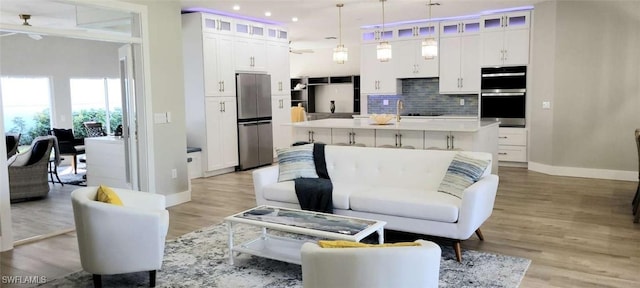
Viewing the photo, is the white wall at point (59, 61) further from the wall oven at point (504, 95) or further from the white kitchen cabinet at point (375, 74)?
the wall oven at point (504, 95)

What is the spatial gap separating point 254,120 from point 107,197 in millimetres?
5226

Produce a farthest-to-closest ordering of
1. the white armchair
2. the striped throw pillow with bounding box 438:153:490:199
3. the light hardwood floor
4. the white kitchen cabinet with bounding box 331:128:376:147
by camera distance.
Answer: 1. the white kitchen cabinet with bounding box 331:128:376:147
2. the striped throw pillow with bounding box 438:153:490:199
3. the light hardwood floor
4. the white armchair

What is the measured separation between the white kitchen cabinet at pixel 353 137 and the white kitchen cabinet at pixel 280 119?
8.53 ft

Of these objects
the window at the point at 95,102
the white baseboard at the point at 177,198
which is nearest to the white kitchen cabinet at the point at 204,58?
the white baseboard at the point at 177,198

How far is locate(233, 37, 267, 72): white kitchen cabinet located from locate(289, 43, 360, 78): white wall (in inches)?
198

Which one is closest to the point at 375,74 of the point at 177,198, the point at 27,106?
the point at 177,198

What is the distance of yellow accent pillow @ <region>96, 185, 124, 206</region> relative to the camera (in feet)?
11.2

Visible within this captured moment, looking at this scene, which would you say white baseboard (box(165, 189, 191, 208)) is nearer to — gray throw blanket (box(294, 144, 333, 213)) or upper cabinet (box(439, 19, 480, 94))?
gray throw blanket (box(294, 144, 333, 213))

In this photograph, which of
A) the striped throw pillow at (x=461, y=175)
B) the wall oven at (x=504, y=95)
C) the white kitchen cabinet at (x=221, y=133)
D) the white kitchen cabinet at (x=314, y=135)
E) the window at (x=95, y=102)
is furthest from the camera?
the window at (x=95, y=102)

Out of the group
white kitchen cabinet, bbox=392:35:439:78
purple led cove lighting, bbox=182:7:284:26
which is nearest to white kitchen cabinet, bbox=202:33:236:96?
purple led cove lighting, bbox=182:7:284:26

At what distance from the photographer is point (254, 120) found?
28.1 feet

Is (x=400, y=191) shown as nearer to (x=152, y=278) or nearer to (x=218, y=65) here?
(x=152, y=278)

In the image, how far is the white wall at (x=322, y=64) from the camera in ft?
44.4

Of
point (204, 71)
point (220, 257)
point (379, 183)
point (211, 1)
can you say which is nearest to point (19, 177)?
point (204, 71)
